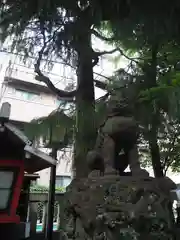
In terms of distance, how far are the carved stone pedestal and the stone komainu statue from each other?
23cm

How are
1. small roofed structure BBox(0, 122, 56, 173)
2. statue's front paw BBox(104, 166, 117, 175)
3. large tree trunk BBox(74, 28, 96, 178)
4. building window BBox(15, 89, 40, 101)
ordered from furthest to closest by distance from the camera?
building window BBox(15, 89, 40, 101)
large tree trunk BBox(74, 28, 96, 178)
small roofed structure BBox(0, 122, 56, 173)
statue's front paw BBox(104, 166, 117, 175)

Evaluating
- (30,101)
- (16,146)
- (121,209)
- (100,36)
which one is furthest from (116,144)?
(30,101)

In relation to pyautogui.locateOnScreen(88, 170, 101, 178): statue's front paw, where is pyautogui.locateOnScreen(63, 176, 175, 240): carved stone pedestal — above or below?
below

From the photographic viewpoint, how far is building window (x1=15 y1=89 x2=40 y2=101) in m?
11.5

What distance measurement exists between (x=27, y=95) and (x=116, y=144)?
9.81 m

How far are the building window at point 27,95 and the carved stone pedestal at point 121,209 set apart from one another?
9886 millimetres

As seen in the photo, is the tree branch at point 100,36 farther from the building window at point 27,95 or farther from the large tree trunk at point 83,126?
the building window at point 27,95

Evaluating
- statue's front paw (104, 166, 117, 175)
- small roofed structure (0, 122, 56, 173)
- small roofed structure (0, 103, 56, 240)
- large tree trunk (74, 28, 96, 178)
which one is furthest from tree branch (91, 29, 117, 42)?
statue's front paw (104, 166, 117, 175)

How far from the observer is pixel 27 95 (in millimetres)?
11734

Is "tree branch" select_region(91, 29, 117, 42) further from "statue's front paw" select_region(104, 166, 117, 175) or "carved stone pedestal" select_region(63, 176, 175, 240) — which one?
"carved stone pedestal" select_region(63, 176, 175, 240)

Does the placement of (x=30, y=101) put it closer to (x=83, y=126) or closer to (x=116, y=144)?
(x=83, y=126)

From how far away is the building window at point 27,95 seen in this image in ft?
37.9

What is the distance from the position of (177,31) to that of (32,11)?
5.44ft

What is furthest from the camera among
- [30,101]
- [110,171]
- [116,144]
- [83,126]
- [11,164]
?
[30,101]
